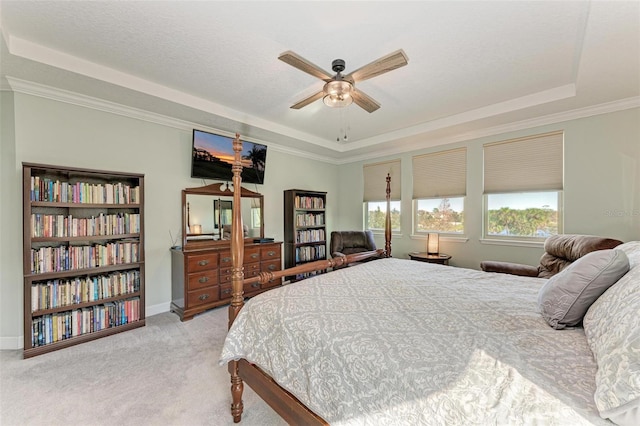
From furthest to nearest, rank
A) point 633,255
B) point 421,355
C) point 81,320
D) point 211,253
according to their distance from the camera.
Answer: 1. point 211,253
2. point 81,320
3. point 633,255
4. point 421,355

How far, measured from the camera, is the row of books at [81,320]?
2461mm

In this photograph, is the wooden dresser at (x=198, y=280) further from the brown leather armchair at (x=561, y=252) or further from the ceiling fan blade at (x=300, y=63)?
the brown leather armchair at (x=561, y=252)

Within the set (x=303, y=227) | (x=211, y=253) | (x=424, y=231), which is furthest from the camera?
(x=303, y=227)

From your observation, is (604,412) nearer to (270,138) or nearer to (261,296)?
(261,296)

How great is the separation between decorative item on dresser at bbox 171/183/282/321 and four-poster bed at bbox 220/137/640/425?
1.51m

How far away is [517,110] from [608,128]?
3.29 ft

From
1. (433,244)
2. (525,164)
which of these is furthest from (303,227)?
(525,164)

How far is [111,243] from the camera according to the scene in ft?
9.59

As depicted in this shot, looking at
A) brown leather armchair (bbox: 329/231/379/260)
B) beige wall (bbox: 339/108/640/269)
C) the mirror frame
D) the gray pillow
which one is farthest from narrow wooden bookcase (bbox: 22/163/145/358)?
beige wall (bbox: 339/108/640/269)

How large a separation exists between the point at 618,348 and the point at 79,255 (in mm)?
3884

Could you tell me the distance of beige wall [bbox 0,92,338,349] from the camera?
8.32 ft

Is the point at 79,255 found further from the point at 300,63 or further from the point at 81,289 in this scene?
the point at 300,63

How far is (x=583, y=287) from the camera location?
3.90 ft

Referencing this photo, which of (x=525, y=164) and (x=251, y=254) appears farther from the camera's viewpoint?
(x=251, y=254)
